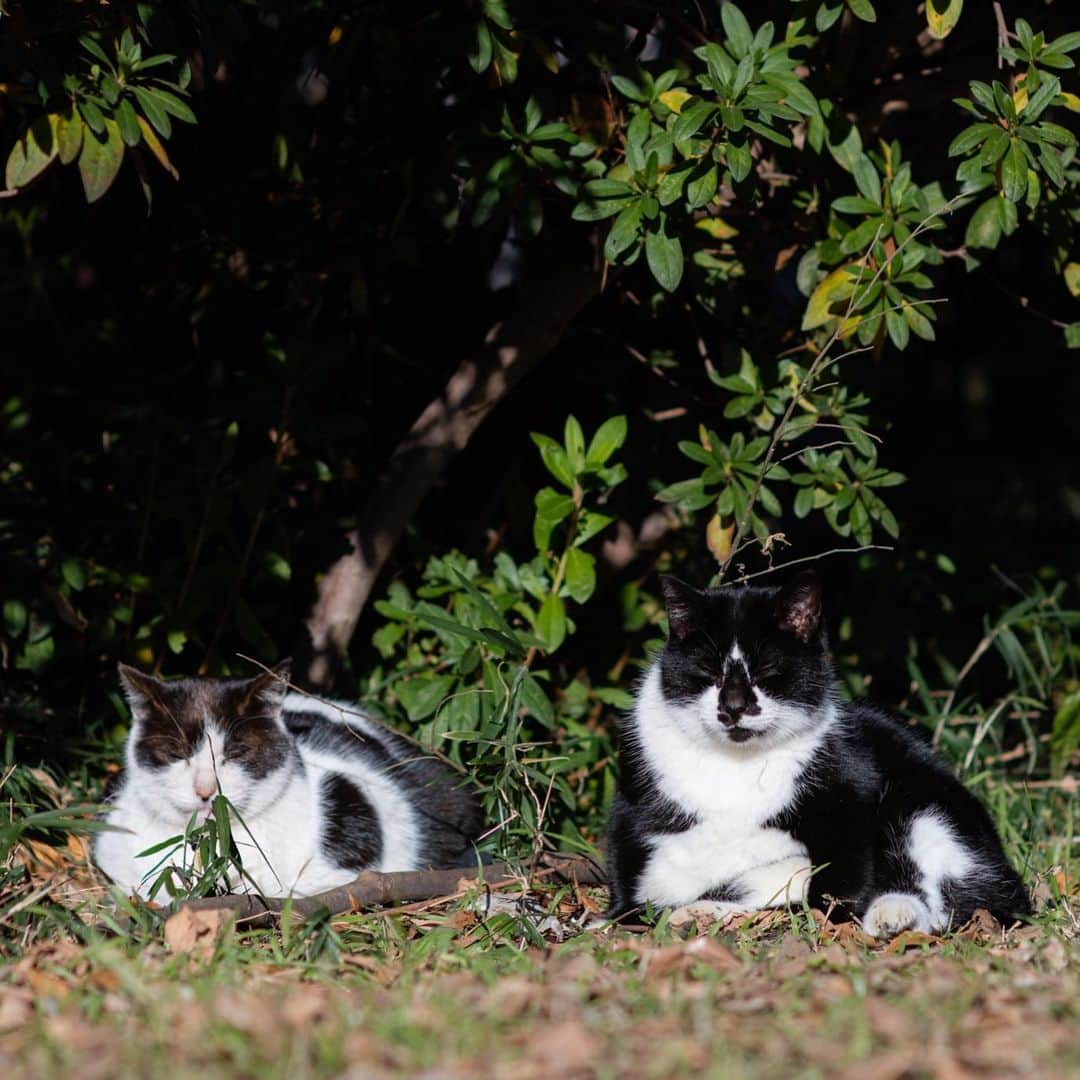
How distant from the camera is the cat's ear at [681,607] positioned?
3.59 meters

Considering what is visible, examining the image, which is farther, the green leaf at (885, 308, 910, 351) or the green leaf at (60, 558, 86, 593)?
the green leaf at (60, 558, 86, 593)

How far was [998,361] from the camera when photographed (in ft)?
42.5

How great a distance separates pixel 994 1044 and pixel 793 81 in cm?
220

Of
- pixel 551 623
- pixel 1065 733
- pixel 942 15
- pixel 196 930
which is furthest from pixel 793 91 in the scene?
pixel 1065 733

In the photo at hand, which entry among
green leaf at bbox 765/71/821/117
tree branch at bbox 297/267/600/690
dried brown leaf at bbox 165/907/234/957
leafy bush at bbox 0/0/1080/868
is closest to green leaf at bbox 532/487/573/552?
leafy bush at bbox 0/0/1080/868

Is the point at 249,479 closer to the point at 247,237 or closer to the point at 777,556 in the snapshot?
the point at 247,237

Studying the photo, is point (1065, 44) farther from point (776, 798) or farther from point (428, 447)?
point (428, 447)

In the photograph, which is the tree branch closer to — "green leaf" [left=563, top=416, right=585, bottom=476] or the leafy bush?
the leafy bush

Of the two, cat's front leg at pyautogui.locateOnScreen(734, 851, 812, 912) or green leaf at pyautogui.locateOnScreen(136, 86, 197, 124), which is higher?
green leaf at pyautogui.locateOnScreen(136, 86, 197, 124)

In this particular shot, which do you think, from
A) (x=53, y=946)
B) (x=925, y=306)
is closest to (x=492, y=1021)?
(x=53, y=946)

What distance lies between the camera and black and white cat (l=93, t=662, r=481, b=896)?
360 centimetres

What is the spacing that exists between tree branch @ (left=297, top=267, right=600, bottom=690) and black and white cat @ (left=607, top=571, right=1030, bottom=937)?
116 centimetres

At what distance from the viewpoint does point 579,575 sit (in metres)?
4.22

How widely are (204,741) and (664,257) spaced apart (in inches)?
65.9
